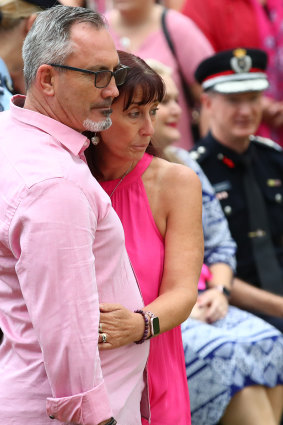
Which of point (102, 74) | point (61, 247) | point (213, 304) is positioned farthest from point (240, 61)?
point (61, 247)

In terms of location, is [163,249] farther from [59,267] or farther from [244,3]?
[244,3]

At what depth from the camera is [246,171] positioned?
4109mm

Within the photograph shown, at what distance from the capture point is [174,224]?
225 cm

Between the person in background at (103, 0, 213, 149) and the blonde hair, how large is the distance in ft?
5.68

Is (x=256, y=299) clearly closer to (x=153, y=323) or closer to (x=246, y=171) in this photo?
(x=246, y=171)

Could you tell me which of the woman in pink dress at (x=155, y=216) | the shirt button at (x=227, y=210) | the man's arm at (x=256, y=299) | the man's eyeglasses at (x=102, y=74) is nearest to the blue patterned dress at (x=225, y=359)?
the man's arm at (x=256, y=299)

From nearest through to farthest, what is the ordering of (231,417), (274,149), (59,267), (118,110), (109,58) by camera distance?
(59,267)
(109,58)
(118,110)
(231,417)
(274,149)

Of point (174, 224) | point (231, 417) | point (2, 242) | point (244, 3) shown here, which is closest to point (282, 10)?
point (244, 3)

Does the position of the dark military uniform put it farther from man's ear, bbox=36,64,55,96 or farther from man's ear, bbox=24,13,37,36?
man's ear, bbox=36,64,55,96

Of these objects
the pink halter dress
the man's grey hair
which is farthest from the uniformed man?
the man's grey hair

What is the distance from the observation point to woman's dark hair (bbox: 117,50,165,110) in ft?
7.20

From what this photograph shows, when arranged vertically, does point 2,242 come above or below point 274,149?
above

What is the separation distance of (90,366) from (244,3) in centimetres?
333

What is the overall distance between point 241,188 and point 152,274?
1.89 metres
